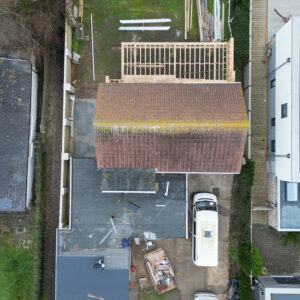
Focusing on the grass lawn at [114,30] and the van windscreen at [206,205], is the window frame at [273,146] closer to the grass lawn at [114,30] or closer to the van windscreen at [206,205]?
the van windscreen at [206,205]

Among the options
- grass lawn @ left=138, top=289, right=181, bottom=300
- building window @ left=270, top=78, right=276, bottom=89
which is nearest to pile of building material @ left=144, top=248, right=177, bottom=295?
grass lawn @ left=138, top=289, right=181, bottom=300

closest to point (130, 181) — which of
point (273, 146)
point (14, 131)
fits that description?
point (14, 131)

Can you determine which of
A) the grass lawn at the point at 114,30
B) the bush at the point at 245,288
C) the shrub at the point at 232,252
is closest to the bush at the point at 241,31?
the grass lawn at the point at 114,30

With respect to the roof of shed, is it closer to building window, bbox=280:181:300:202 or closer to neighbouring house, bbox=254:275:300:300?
building window, bbox=280:181:300:202

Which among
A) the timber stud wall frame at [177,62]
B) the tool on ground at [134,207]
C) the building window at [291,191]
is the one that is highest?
the timber stud wall frame at [177,62]

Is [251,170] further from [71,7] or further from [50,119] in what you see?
[71,7]

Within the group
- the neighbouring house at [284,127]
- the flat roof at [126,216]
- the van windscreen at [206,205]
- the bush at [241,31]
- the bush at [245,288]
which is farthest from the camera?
the bush at [241,31]
